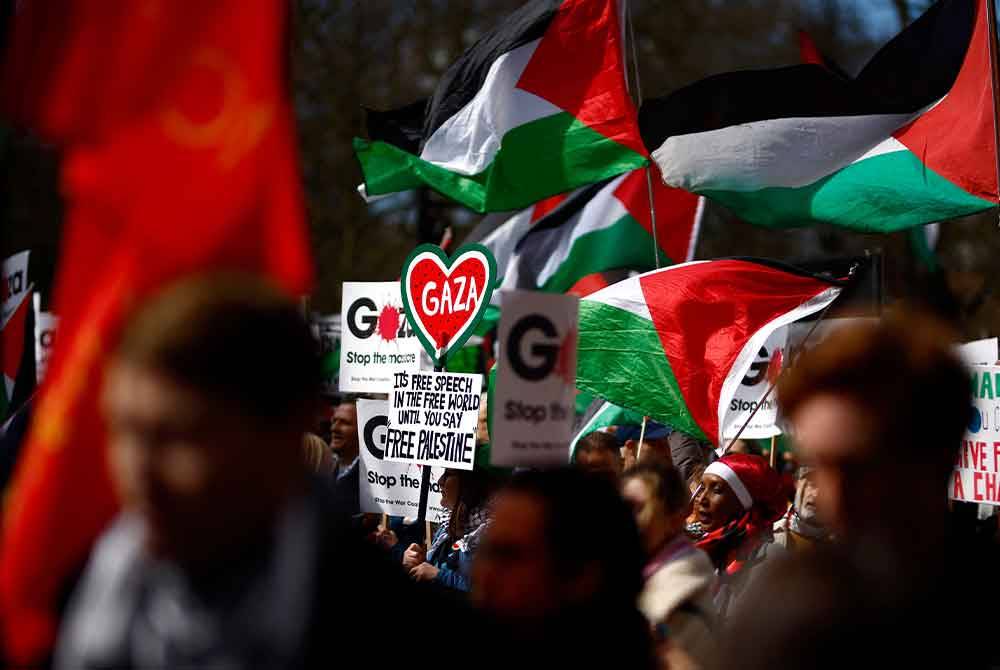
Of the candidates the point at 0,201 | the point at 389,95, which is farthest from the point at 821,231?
the point at 0,201

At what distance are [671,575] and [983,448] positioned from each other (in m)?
3.47

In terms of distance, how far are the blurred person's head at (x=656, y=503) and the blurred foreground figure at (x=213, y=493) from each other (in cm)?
237

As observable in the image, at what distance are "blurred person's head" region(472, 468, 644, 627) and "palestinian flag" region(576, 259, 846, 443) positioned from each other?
170 inches

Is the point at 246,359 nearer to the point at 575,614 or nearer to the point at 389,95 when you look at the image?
the point at 575,614

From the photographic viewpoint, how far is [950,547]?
2236 mm

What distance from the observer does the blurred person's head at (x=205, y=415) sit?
5.72 ft

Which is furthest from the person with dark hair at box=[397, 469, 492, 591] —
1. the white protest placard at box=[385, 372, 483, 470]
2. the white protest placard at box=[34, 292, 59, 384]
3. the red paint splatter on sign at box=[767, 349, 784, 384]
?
the white protest placard at box=[34, 292, 59, 384]

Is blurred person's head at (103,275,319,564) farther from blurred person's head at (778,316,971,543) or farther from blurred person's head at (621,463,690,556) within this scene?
blurred person's head at (621,463,690,556)

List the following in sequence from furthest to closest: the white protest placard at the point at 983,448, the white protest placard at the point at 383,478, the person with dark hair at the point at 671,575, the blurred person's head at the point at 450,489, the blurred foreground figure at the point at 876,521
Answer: the white protest placard at the point at 383,478
the white protest placard at the point at 983,448
the blurred person's head at the point at 450,489
the person with dark hair at the point at 671,575
the blurred foreground figure at the point at 876,521

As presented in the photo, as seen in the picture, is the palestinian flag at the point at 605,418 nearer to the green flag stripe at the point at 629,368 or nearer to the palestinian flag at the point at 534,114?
the green flag stripe at the point at 629,368

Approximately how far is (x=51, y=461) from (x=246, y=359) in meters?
0.54

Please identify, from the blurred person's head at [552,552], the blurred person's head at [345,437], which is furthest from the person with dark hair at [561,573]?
the blurred person's head at [345,437]

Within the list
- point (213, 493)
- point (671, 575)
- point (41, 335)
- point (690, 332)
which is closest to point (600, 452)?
point (690, 332)

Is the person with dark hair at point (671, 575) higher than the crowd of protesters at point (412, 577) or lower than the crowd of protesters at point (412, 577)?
lower
